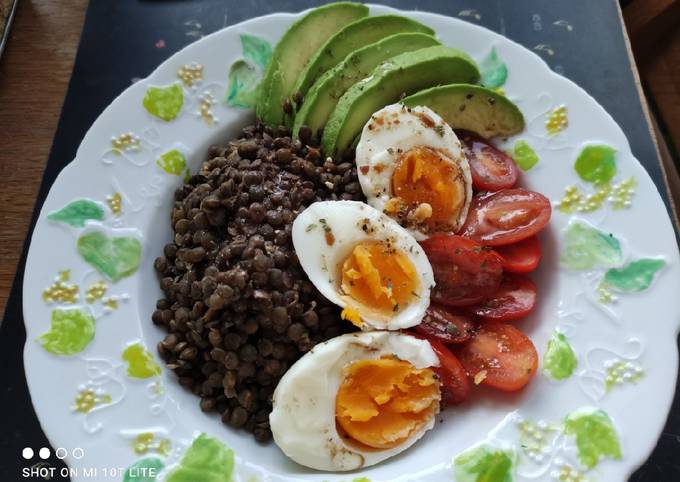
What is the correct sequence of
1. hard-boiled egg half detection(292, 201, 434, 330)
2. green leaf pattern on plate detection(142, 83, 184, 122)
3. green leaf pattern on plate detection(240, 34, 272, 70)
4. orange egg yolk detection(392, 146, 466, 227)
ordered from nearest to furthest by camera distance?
1. hard-boiled egg half detection(292, 201, 434, 330)
2. orange egg yolk detection(392, 146, 466, 227)
3. green leaf pattern on plate detection(142, 83, 184, 122)
4. green leaf pattern on plate detection(240, 34, 272, 70)

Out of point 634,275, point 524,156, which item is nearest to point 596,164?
point 524,156

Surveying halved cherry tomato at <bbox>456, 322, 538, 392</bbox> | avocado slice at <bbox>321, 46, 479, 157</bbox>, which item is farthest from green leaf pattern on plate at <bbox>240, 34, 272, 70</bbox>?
halved cherry tomato at <bbox>456, 322, 538, 392</bbox>

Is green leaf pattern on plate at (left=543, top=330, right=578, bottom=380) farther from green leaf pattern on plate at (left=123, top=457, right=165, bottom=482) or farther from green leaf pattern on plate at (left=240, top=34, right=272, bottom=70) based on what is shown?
green leaf pattern on plate at (left=240, top=34, right=272, bottom=70)

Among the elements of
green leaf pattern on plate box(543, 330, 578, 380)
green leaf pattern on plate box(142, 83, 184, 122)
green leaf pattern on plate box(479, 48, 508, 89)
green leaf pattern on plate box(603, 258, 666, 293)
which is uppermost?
green leaf pattern on plate box(479, 48, 508, 89)

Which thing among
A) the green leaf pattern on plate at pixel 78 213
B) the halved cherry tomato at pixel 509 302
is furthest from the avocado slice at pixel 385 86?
the green leaf pattern on plate at pixel 78 213

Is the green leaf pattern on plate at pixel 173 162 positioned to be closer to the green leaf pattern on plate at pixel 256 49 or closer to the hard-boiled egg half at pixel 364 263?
the green leaf pattern on plate at pixel 256 49

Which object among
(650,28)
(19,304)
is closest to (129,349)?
(19,304)
